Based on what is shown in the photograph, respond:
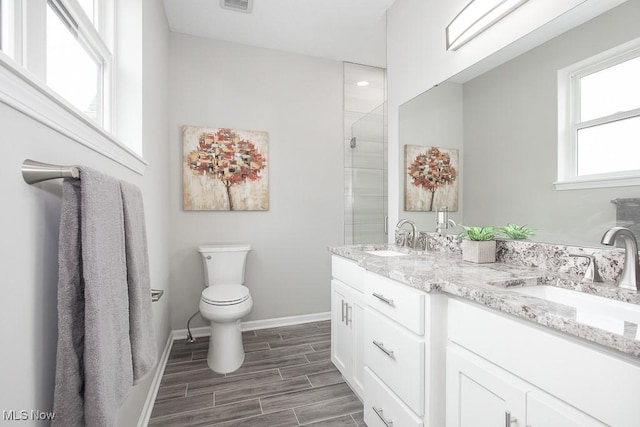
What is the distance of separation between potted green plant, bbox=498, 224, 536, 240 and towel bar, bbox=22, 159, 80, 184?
1590mm

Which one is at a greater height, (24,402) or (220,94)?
(220,94)

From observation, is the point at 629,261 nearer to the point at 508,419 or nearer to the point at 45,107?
the point at 508,419

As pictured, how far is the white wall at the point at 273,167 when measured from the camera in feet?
8.55

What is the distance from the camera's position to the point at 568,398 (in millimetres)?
676

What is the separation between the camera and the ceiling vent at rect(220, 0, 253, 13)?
2184mm

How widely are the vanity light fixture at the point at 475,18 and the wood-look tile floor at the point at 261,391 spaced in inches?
82.9

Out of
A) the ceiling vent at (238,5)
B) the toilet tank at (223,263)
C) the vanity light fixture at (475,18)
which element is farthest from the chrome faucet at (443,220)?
the ceiling vent at (238,5)

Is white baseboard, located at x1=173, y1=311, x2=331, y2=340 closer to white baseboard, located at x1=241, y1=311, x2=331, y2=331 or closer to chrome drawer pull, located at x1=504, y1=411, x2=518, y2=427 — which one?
white baseboard, located at x1=241, y1=311, x2=331, y2=331

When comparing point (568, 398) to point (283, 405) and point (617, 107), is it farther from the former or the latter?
point (283, 405)

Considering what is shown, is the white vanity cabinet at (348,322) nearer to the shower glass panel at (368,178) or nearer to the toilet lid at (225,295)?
the toilet lid at (225,295)

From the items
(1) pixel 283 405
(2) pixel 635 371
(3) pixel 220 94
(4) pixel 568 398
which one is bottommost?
(1) pixel 283 405

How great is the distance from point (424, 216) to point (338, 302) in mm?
804

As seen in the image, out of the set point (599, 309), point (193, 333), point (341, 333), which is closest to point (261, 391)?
point (341, 333)

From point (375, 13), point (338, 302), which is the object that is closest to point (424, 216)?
point (338, 302)
